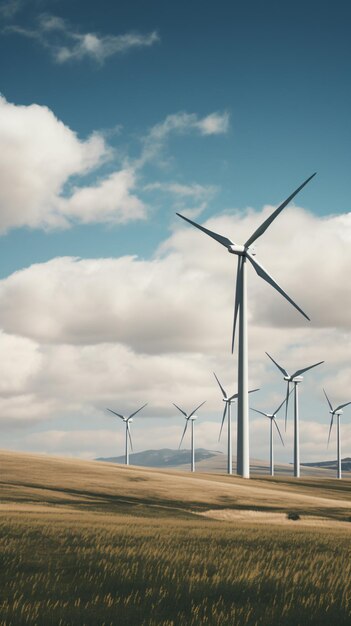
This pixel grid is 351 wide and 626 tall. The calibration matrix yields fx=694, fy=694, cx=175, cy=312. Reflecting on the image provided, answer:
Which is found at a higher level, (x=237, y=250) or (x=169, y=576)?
(x=237, y=250)

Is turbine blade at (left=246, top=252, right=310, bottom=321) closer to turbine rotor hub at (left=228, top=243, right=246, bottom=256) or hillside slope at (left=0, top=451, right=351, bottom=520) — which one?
turbine rotor hub at (left=228, top=243, right=246, bottom=256)

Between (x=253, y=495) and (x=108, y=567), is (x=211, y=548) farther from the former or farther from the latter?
Answer: (x=253, y=495)

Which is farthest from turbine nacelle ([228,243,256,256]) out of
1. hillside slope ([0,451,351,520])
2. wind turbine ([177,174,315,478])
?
hillside slope ([0,451,351,520])

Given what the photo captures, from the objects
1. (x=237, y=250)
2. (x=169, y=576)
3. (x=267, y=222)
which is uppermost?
(x=267, y=222)

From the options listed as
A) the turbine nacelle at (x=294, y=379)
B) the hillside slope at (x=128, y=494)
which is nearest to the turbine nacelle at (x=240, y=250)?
the hillside slope at (x=128, y=494)

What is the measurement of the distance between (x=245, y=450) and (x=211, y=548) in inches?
2441

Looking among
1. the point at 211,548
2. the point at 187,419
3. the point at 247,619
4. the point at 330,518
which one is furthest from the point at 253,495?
the point at 187,419

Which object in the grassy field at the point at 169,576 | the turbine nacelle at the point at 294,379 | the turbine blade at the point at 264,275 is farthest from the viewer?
the turbine nacelle at the point at 294,379

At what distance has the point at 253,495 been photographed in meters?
68.4

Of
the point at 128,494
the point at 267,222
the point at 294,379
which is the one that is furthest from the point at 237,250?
the point at 294,379

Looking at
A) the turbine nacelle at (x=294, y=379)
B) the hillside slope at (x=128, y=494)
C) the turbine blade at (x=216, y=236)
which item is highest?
the turbine blade at (x=216, y=236)

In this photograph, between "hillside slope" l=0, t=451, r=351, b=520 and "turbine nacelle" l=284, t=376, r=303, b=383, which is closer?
"hillside slope" l=0, t=451, r=351, b=520

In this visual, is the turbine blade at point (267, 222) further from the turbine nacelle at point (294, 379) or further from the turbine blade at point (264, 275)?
the turbine nacelle at point (294, 379)

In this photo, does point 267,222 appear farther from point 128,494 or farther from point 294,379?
point 294,379
